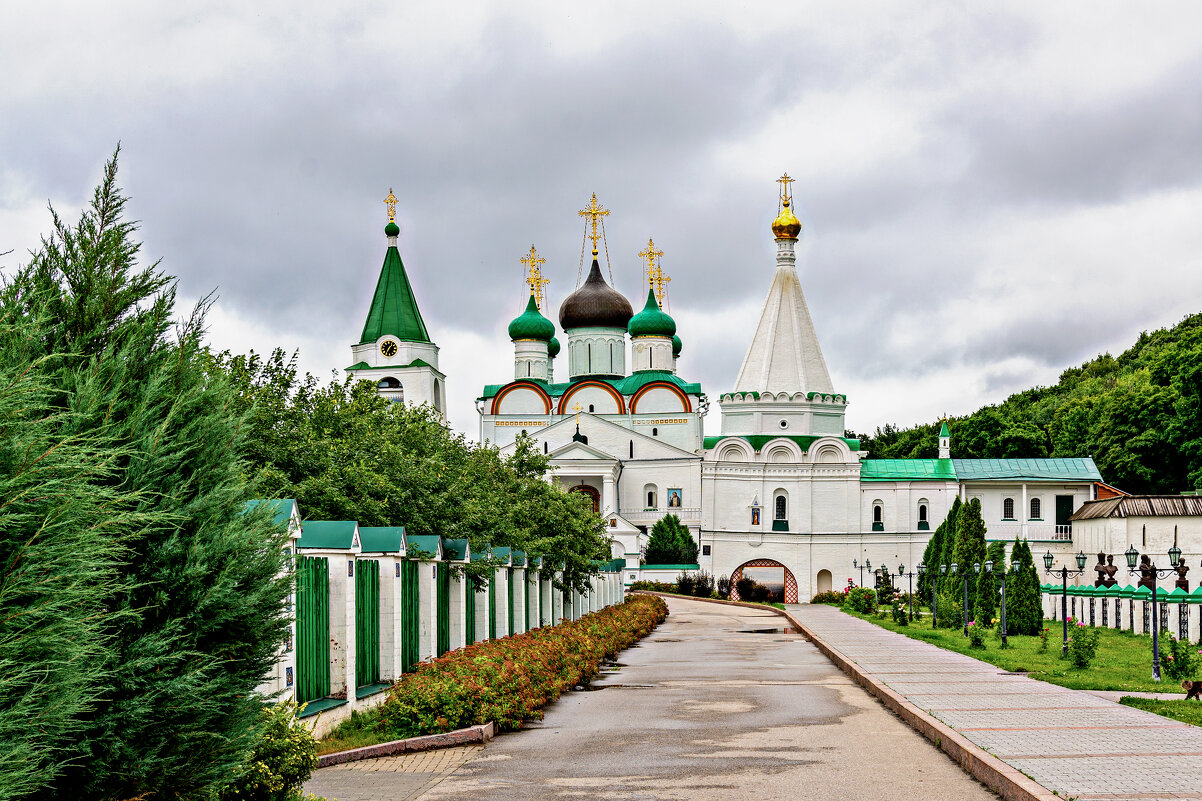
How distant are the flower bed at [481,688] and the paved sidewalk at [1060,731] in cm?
410

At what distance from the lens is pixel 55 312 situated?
6.04 metres

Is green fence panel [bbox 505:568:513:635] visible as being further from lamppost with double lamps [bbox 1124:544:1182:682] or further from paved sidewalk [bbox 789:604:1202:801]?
lamppost with double lamps [bbox 1124:544:1182:682]

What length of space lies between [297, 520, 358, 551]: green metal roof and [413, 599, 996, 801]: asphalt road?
89.6 inches

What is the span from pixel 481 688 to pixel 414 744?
3.57ft

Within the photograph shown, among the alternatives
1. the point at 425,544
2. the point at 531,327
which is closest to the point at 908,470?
the point at 531,327

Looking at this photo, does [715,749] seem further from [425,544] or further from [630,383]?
[630,383]

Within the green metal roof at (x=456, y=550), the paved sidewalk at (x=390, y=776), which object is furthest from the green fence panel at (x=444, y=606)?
the paved sidewalk at (x=390, y=776)

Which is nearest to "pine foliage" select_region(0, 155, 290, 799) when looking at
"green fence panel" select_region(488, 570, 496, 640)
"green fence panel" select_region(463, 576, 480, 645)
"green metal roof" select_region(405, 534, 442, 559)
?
"green metal roof" select_region(405, 534, 442, 559)

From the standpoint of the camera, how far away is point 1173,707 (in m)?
12.8

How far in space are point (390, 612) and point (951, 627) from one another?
22522mm

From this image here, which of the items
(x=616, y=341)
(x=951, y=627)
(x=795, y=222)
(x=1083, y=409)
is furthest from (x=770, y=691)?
(x=1083, y=409)

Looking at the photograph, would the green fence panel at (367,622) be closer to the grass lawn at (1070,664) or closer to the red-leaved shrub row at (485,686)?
the red-leaved shrub row at (485,686)

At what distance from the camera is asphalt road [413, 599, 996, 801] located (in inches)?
351

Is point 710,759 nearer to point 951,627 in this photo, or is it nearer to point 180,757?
point 180,757
